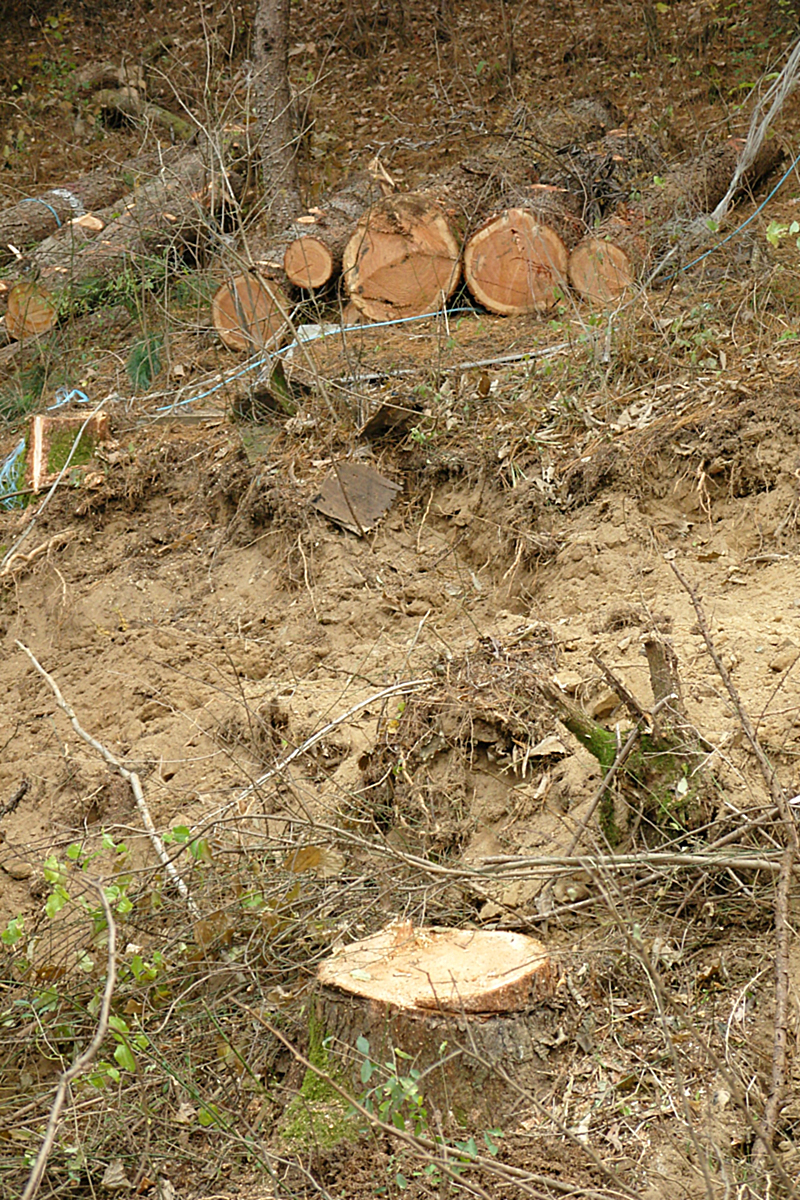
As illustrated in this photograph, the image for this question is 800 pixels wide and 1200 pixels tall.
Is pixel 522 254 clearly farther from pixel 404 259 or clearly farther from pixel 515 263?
pixel 404 259

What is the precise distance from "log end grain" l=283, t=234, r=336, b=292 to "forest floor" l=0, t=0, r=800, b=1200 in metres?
0.50

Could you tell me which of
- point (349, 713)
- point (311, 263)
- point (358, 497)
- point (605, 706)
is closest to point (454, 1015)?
point (605, 706)

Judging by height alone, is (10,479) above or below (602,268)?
below

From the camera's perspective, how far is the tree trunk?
7.79 metres

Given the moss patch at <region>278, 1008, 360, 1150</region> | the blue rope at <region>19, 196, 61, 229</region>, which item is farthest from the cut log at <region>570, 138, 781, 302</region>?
the blue rope at <region>19, 196, 61, 229</region>

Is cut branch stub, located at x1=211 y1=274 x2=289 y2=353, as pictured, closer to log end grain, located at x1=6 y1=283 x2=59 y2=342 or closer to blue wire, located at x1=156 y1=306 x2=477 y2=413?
blue wire, located at x1=156 y1=306 x2=477 y2=413

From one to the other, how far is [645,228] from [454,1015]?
488 cm

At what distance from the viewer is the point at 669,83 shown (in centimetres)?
939

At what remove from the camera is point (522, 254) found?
6051 millimetres

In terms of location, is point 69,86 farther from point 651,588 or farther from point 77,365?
point 651,588

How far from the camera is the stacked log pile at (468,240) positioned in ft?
19.6

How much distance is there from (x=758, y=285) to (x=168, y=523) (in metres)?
3.12

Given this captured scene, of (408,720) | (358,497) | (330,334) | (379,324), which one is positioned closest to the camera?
(408,720)

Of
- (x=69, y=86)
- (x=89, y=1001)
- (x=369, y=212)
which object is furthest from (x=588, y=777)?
(x=69, y=86)
